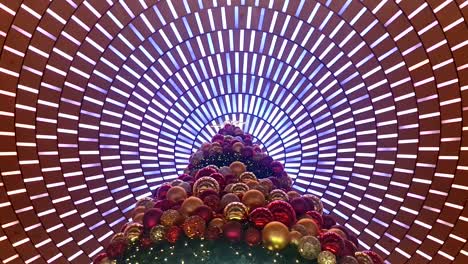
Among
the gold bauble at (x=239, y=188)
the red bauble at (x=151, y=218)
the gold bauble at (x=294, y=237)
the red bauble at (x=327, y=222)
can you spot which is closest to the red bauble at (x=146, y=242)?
the red bauble at (x=151, y=218)

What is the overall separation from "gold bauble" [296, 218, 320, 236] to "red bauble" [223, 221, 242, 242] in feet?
2.34

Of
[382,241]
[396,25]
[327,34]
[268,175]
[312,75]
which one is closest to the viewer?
[268,175]

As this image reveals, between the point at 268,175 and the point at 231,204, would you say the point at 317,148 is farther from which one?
the point at 231,204

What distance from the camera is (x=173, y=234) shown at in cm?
506

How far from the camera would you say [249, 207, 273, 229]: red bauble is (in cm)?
508

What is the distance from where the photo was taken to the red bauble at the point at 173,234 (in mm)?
5055

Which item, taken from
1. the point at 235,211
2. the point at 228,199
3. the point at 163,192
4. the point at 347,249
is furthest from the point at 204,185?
the point at 347,249

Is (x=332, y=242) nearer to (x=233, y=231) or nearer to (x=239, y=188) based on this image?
(x=233, y=231)

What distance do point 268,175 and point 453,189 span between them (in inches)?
164

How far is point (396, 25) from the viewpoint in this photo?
338 inches

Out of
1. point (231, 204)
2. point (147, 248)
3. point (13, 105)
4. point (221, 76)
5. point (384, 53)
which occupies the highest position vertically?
point (384, 53)

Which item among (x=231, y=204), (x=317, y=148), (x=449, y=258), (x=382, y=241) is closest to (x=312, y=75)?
(x=317, y=148)

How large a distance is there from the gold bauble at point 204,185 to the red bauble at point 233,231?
778 mm

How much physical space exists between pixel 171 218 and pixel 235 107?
19.4ft
